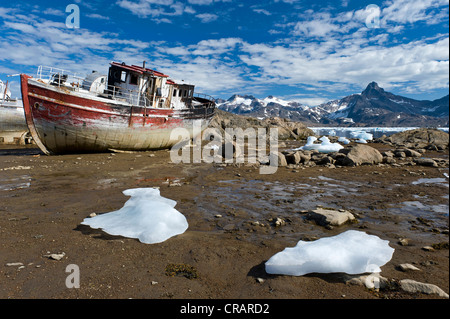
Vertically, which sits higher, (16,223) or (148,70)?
(148,70)

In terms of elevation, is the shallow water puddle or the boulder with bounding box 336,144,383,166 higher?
the boulder with bounding box 336,144,383,166

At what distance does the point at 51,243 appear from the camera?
421 cm

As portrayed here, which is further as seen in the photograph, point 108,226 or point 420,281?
point 108,226

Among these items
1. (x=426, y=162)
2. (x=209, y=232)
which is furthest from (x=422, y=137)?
(x=209, y=232)

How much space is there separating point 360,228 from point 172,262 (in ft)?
12.3

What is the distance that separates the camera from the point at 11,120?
23.4 meters

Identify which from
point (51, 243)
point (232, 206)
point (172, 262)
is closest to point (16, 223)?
point (51, 243)

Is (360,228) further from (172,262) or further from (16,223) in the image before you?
(16,223)

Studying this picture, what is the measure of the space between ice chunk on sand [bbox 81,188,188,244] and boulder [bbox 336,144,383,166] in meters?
10.7

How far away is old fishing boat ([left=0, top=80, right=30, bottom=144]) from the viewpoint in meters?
22.7

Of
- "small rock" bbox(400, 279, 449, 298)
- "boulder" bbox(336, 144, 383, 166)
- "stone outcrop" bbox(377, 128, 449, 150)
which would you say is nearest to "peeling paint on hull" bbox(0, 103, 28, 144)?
"boulder" bbox(336, 144, 383, 166)

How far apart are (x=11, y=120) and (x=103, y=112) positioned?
15.7 m

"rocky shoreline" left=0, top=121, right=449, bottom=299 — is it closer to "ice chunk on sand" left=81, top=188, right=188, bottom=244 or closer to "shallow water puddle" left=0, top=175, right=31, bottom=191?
"shallow water puddle" left=0, top=175, right=31, bottom=191
